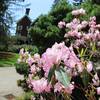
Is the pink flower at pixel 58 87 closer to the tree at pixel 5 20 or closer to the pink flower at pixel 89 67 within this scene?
the pink flower at pixel 89 67

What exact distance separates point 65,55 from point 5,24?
37659 millimetres

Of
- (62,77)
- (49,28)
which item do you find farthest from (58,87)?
(49,28)

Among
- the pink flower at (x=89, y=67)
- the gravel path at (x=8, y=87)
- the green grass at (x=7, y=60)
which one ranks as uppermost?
the pink flower at (x=89, y=67)

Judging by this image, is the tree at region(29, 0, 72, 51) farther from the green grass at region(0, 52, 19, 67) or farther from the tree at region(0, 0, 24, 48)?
the tree at region(0, 0, 24, 48)

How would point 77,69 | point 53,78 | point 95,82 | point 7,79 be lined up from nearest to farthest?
point 53,78, point 77,69, point 95,82, point 7,79

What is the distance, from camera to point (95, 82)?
2.89 meters

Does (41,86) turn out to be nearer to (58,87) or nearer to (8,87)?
(58,87)

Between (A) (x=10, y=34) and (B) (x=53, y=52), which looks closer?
(B) (x=53, y=52)

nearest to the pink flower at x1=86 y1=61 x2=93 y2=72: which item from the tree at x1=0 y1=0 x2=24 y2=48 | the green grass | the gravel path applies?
the gravel path

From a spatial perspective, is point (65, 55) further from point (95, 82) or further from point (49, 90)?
point (95, 82)

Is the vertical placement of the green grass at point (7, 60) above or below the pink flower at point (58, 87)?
below

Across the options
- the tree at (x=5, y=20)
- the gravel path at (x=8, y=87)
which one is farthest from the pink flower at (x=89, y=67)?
the tree at (x=5, y=20)

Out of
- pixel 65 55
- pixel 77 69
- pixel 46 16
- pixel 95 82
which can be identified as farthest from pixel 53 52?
pixel 46 16

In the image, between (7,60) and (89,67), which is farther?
(7,60)
